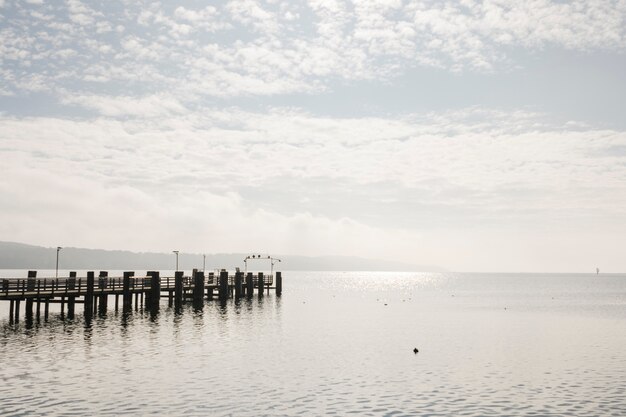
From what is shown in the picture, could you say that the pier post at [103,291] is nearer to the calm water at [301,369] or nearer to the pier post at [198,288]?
the calm water at [301,369]

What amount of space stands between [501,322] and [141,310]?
3963 centimetres

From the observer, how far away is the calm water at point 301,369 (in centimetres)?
2444

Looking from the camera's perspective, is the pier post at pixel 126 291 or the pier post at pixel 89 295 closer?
the pier post at pixel 89 295

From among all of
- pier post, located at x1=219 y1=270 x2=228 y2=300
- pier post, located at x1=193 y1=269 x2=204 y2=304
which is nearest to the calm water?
pier post, located at x1=193 y1=269 x2=204 y2=304

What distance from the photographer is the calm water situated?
24.4 metres

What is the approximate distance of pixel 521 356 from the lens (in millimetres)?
38812

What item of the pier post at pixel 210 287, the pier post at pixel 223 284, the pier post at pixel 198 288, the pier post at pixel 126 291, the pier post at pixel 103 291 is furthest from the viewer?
the pier post at pixel 210 287

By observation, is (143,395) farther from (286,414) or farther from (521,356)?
(521,356)

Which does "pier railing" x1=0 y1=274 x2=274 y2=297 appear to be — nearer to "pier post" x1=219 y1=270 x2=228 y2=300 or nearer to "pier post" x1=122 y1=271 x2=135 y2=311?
"pier post" x1=122 y1=271 x2=135 y2=311

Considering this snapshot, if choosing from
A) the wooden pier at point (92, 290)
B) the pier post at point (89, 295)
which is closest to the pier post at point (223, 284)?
the wooden pier at point (92, 290)

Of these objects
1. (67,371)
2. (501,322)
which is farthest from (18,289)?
(501,322)

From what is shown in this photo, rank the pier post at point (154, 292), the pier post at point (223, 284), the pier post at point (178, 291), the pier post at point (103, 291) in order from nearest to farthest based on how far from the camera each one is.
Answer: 1. the pier post at point (103, 291)
2. the pier post at point (154, 292)
3. the pier post at point (178, 291)
4. the pier post at point (223, 284)

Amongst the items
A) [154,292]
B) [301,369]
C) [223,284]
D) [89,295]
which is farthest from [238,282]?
[301,369]

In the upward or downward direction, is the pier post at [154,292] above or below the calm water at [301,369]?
above
